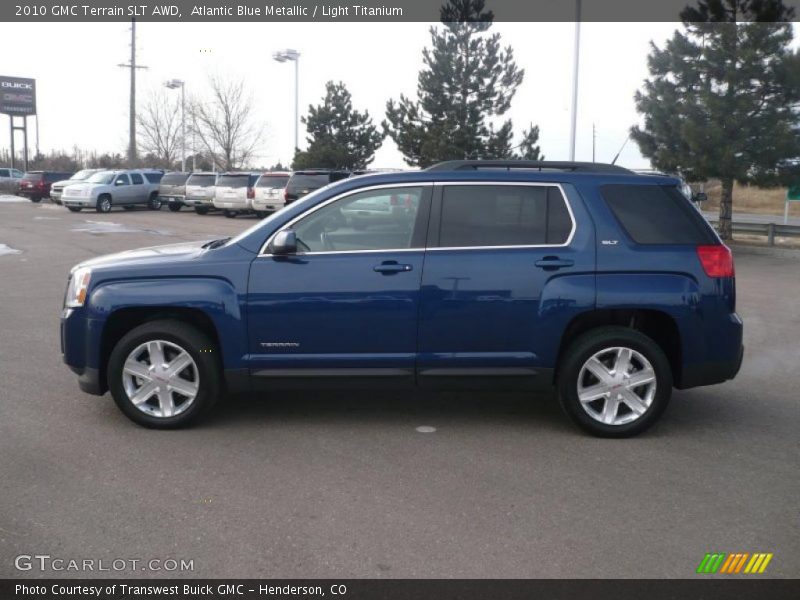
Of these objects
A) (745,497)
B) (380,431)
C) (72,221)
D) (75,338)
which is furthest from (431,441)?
(72,221)

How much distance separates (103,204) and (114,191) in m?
0.87

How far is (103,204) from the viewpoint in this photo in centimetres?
3450

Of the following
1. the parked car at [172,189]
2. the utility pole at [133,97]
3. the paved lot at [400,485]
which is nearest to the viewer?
the paved lot at [400,485]

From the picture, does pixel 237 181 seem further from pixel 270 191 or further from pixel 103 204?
pixel 103 204

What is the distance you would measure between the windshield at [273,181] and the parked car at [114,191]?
765cm

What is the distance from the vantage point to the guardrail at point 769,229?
20.7m

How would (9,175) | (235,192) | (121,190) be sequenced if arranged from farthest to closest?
1. (9,175)
2. (121,190)
3. (235,192)

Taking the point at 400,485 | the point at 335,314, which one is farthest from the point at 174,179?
the point at 400,485

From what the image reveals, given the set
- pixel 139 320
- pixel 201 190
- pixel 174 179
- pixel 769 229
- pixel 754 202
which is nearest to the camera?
pixel 139 320

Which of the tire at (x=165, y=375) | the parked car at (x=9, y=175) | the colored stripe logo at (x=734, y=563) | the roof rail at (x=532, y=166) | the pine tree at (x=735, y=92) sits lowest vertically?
the colored stripe logo at (x=734, y=563)

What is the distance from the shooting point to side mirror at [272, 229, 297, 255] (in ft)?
18.5

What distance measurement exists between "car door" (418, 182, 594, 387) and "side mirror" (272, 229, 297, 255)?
905 millimetres

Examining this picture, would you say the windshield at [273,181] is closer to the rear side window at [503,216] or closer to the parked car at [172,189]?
the parked car at [172,189]

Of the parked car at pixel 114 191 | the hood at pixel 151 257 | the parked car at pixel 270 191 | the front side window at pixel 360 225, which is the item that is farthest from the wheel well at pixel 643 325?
the parked car at pixel 114 191
